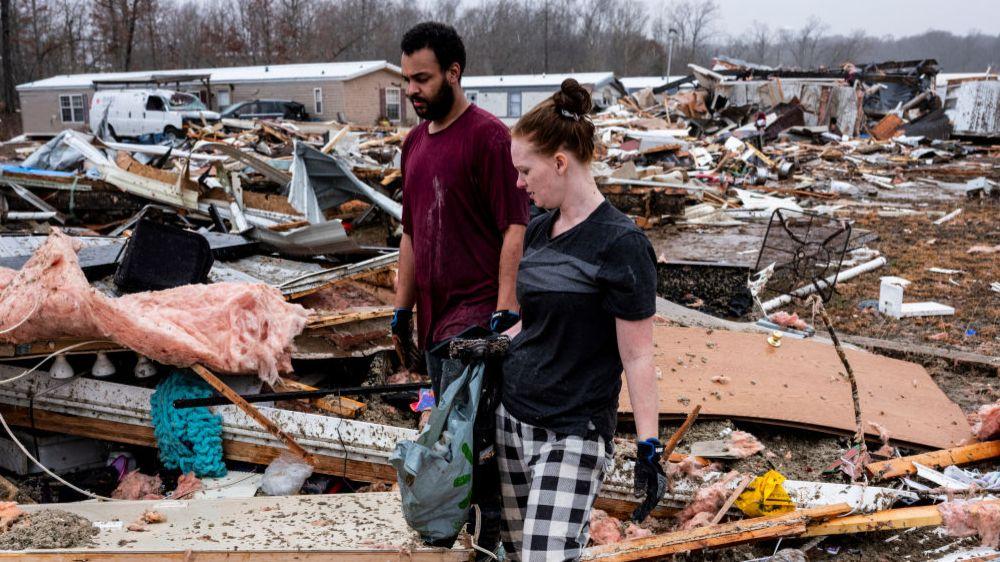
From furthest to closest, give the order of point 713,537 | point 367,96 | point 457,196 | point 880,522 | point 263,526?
point 367,96, point 880,522, point 263,526, point 713,537, point 457,196

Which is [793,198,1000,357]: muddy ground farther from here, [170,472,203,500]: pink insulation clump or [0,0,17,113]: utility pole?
[0,0,17,113]: utility pole

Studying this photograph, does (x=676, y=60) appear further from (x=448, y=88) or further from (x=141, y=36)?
(x=448, y=88)

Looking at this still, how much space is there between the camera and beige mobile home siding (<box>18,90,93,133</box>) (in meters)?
31.8

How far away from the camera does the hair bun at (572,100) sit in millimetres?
1959

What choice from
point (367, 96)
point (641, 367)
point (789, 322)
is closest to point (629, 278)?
point (641, 367)

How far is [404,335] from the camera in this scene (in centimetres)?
313

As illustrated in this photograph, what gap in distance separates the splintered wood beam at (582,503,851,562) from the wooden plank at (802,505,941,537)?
0.14ft

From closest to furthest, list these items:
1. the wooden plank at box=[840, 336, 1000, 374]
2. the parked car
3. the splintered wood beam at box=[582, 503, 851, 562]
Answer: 1. the splintered wood beam at box=[582, 503, 851, 562]
2. the wooden plank at box=[840, 336, 1000, 374]
3. the parked car

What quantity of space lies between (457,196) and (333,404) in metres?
1.73

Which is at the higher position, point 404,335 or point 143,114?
point 143,114

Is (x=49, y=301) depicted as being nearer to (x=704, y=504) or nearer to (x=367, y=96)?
(x=704, y=504)

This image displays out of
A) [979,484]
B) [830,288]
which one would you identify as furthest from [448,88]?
[830,288]

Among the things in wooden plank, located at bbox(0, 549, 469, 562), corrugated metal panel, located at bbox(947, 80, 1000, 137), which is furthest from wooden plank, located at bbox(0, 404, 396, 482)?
corrugated metal panel, located at bbox(947, 80, 1000, 137)

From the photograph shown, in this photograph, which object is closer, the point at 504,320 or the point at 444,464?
the point at 444,464
